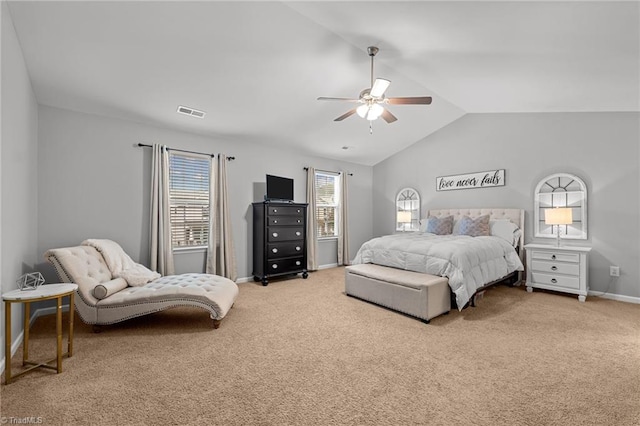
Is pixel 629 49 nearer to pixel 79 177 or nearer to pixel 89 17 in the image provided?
pixel 89 17

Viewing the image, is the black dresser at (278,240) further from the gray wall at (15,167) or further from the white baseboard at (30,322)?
the gray wall at (15,167)

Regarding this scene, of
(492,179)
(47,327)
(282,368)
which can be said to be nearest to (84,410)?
(282,368)

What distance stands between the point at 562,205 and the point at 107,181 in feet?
21.7

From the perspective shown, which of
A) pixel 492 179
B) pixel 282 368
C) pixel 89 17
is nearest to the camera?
pixel 282 368

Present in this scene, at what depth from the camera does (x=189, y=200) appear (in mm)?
4613

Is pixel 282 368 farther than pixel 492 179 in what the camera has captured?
No

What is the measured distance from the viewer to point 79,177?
367cm

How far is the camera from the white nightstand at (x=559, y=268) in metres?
3.94

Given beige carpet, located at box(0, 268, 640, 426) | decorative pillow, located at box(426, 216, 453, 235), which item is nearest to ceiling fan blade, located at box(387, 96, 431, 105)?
beige carpet, located at box(0, 268, 640, 426)

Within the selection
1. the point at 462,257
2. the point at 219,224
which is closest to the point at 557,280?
the point at 462,257

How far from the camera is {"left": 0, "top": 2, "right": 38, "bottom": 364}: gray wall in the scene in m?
2.17

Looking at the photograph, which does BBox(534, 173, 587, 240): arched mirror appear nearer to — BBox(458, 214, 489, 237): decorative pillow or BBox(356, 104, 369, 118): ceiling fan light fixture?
BBox(458, 214, 489, 237): decorative pillow

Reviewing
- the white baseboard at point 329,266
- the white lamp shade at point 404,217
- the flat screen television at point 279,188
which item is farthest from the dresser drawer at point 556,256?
the flat screen television at point 279,188

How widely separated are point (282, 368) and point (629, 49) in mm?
3948
